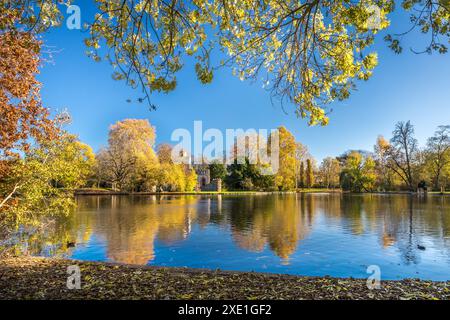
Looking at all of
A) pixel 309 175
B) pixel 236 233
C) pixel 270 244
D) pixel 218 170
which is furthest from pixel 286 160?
pixel 270 244

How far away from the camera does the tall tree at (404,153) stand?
4819 cm

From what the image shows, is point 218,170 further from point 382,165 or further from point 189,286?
point 189,286

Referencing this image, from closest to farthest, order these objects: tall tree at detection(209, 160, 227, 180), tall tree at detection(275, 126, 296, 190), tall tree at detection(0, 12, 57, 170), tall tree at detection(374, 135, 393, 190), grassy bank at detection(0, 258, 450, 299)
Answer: grassy bank at detection(0, 258, 450, 299) < tall tree at detection(0, 12, 57, 170) < tall tree at detection(275, 126, 296, 190) < tall tree at detection(374, 135, 393, 190) < tall tree at detection(209, 160, 227, 180)

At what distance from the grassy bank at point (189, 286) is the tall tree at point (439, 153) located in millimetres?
51777

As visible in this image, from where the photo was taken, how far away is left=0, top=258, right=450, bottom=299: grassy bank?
4176mm

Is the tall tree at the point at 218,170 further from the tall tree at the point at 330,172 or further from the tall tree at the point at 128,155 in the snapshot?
the tall tree at the point at 330,172

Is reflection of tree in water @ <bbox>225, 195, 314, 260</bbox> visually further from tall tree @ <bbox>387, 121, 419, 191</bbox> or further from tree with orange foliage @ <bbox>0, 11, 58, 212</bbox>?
tall tree @ <bbox>387, 121, 419, 191</bbox>

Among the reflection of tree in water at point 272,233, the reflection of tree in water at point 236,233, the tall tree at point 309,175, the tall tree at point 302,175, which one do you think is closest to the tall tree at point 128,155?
the reflection of tree in water at point 236,233

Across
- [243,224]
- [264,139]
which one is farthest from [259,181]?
[243,224]

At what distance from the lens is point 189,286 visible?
4648mm

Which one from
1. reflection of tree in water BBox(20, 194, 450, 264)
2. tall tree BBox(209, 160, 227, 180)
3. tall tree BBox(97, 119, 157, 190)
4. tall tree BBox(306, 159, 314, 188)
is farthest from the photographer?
tall tree BBox(306, 159, 314, 188)

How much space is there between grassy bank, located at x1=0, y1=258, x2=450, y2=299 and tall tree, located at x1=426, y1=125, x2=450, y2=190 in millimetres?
51777

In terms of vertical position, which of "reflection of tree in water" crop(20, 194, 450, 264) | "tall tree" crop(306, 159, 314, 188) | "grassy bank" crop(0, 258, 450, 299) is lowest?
"reflection of tree in water" crop(20, 194, 450, 264)

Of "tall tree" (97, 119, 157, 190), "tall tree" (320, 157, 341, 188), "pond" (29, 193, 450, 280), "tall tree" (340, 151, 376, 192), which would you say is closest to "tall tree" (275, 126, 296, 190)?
"tall tree" (340, 151, 376, 192)
